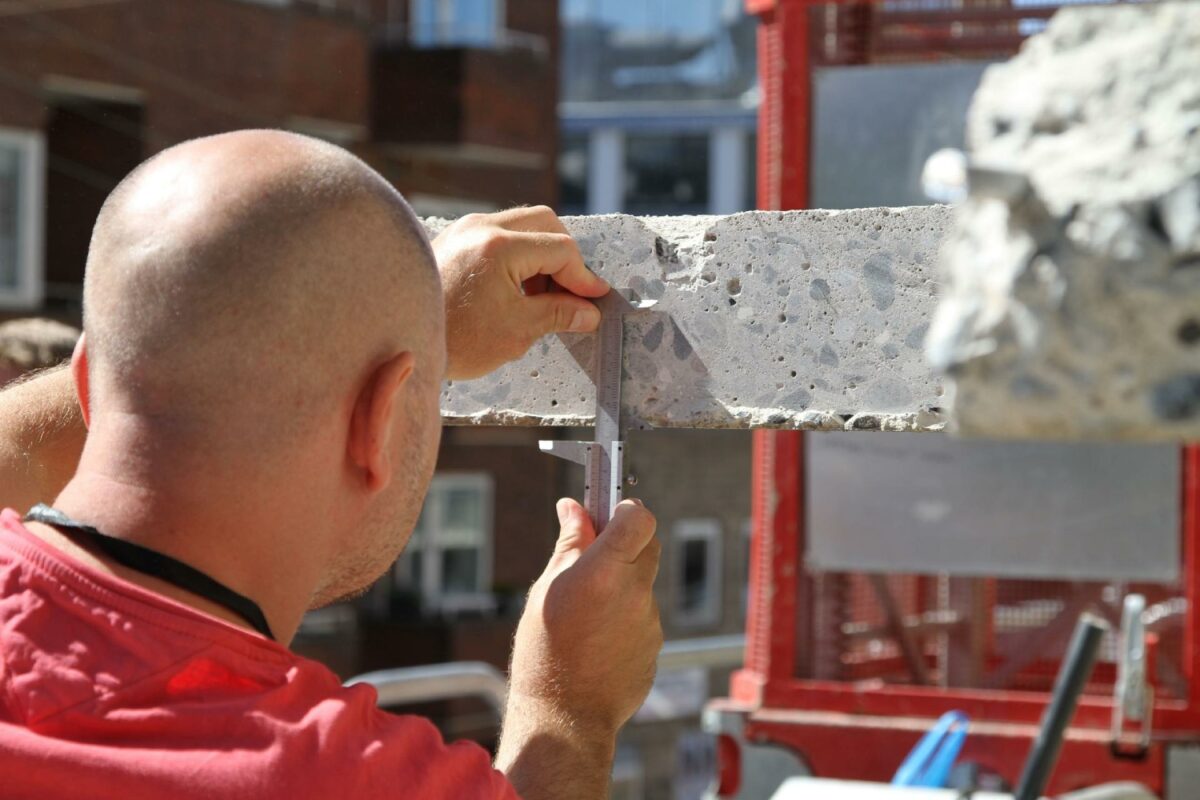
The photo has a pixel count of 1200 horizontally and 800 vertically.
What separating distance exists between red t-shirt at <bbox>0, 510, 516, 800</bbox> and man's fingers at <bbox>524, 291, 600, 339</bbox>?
2.71 feet

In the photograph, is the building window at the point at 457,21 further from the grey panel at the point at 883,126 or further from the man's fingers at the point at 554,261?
the man's fingers at the point at 554,261

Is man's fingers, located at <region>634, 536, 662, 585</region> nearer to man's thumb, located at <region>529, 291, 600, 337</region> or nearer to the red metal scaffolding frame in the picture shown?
→ man's thumb, located at <region>529, 291, 600, 337</region>

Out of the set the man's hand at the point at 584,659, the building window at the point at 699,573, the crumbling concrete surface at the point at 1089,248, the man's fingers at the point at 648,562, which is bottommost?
the building window at the point at 699,573

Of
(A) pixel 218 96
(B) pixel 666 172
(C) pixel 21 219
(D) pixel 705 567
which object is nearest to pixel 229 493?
(C) pixel 21 219

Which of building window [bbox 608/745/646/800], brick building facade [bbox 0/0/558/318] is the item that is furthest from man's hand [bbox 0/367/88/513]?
building window [bbox 608/745/646/800]

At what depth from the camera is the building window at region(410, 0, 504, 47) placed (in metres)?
14.7

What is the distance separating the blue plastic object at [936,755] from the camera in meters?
3.92

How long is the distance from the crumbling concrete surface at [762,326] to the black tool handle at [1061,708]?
5.33 ft

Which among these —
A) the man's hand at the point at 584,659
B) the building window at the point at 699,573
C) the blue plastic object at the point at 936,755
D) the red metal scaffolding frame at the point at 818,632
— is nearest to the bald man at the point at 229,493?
the man's hand at the point at 584,659

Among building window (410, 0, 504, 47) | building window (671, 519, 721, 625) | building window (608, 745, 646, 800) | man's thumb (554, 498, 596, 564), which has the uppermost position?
building window (410, 0, 504, 47)

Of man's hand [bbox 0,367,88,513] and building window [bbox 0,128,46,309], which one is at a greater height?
building window [bbox 0,128,46,309]

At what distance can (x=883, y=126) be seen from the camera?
168 inches

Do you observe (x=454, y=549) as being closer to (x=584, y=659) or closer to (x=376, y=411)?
(x=584, y=659)

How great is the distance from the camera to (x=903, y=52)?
464 centimetres
